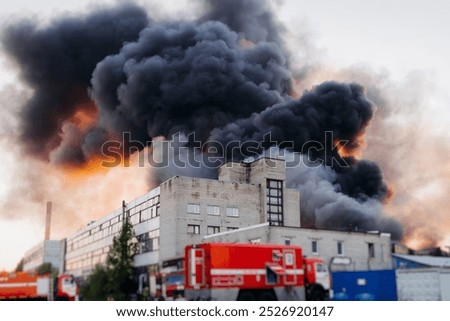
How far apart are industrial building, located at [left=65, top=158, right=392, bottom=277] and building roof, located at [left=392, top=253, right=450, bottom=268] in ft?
4.96

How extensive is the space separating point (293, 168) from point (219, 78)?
13.5m

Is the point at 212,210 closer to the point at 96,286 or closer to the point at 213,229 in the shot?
the point at 213,229

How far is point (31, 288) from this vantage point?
21.2 metres

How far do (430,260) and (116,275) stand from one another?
12226 millimetres

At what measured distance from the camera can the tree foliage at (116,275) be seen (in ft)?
67.9

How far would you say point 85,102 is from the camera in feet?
124

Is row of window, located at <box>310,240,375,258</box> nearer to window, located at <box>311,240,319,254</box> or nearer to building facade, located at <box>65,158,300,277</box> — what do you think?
window, located at <box>311,240,319,254</box>

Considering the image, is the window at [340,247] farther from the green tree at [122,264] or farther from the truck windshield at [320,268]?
the green tree at [122,264]

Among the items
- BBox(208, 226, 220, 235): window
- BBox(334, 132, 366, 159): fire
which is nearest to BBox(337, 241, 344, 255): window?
BBox(334, 132, 366, 159): fire

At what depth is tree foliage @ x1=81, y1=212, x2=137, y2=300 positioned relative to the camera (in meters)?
20.7

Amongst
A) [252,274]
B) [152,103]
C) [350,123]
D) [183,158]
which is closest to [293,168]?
[350,123]

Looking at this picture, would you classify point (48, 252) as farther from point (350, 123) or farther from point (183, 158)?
point (350, 123)

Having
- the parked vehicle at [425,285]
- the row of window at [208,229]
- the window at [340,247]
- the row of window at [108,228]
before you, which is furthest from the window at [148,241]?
the parked vehicle at [425,285]

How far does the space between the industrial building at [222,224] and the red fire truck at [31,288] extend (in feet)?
2.57
